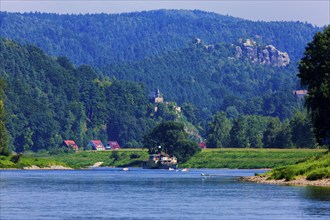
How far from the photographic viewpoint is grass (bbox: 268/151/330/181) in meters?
104

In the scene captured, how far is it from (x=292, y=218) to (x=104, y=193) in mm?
31930

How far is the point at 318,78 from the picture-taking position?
120 metres

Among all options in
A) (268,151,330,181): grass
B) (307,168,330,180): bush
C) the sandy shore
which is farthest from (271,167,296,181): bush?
(307,168,330,180): bush

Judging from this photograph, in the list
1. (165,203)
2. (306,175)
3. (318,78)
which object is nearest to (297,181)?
(306,175)

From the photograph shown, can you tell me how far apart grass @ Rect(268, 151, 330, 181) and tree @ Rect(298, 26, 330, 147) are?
362 cm

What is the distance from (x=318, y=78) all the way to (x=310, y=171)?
A: 14483mm

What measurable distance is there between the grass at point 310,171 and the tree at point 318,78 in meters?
3.62

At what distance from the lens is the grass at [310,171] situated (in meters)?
104

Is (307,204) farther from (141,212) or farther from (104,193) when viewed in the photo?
(104,193)

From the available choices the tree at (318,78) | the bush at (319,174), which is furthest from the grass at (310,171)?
the tree at (318,78)

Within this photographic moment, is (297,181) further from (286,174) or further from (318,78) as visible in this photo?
(318,78)

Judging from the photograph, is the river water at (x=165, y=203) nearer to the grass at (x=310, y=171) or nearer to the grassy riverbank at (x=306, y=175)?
the grassy riverbank at (x=306, y=175)

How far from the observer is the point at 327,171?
103625mm

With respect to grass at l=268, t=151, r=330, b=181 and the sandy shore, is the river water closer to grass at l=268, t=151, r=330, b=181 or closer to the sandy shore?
the sandy shore
